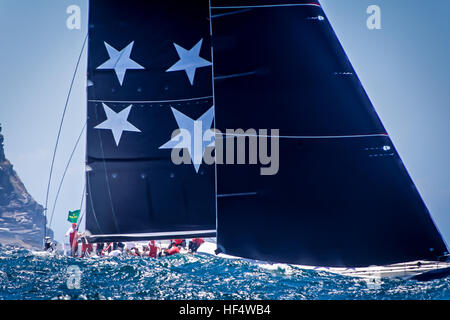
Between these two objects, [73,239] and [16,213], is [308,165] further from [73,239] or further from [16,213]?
[16,213]

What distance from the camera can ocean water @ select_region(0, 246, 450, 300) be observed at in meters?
8.76

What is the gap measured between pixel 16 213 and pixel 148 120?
144270mm

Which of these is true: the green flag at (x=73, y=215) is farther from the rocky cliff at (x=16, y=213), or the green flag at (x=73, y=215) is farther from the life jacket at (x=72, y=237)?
the rocky cliff at (x=16, y=213)

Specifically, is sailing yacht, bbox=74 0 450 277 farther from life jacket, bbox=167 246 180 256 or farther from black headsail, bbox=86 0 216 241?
A: life jacket, bbox=167 246 180 256

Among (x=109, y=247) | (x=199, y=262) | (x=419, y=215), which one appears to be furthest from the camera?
(x=109, y=247)

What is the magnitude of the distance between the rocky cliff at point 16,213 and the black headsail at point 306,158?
5411 inches

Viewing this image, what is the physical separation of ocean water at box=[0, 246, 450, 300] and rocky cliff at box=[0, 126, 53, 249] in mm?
135313

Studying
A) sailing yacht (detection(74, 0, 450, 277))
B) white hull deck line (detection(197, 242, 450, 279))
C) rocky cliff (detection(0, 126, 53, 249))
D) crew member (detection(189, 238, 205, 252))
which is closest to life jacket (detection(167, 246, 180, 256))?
crew member (detection(189, 238, 205, 252))

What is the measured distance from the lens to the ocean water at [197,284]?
8.76 meters

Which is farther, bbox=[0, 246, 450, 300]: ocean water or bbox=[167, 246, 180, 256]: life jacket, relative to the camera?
bbox=[167, 246, 180, 256]: life jacket

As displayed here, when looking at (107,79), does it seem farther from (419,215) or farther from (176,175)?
(419,215)
